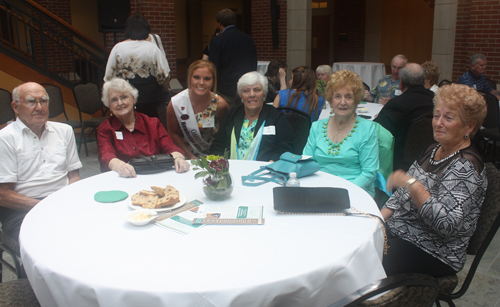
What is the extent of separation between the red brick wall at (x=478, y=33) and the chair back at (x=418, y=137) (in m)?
5.01

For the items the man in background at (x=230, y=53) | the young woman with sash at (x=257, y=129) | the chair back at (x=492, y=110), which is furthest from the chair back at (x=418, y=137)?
the man in background at (x=230, y=53)

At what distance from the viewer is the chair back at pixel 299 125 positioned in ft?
10.3

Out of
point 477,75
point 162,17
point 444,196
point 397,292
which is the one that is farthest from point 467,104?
point 162,17

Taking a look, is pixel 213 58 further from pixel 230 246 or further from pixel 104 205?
pixel 230 246

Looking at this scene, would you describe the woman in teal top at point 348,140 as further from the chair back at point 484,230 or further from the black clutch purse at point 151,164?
the black clutch purse at point 151,164

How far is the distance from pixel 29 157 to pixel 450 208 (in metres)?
2.16

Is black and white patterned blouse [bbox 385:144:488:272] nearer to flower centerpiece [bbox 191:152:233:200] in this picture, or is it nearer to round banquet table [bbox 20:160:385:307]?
round banquet table [bbox 20:160:385:307]

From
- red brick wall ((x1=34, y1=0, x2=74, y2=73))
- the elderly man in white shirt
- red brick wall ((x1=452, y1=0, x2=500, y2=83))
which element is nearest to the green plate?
the elderly man in white shirt

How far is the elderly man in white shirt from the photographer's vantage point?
213cm

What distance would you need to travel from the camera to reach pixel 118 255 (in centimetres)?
130

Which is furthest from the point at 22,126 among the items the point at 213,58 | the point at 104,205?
the point at 213,58

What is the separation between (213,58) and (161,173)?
2.98m

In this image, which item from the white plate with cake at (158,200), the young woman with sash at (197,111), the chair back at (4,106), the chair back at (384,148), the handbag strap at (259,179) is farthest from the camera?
the chair back at (4,106)

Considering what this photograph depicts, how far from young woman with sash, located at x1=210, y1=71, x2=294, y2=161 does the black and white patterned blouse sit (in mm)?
1179
